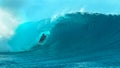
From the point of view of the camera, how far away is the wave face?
72.6 feet

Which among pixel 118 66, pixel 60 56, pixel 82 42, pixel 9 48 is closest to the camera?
pixel 118 66

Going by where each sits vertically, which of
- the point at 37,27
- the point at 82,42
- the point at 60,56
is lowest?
the point at 60,56

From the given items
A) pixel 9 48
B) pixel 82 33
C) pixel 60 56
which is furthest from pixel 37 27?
pixel 60 56

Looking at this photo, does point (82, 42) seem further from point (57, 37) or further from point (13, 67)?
point (13, 67)

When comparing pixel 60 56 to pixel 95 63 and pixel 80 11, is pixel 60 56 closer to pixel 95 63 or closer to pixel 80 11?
pixel 95 63

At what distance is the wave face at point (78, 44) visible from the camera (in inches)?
872

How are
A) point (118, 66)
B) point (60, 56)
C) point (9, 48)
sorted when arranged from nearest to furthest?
1. point (118, 66)
2. point (60, 56)
3. point (9, 48)

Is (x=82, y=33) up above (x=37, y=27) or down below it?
below

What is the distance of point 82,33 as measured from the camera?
27.1 meters

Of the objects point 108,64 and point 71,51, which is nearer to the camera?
point 108,64

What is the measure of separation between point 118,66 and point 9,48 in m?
11.9

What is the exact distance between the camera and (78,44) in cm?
2600

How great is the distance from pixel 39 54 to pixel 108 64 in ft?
20.0

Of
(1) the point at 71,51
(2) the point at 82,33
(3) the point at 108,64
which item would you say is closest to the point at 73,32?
(2) the point at 82,33
